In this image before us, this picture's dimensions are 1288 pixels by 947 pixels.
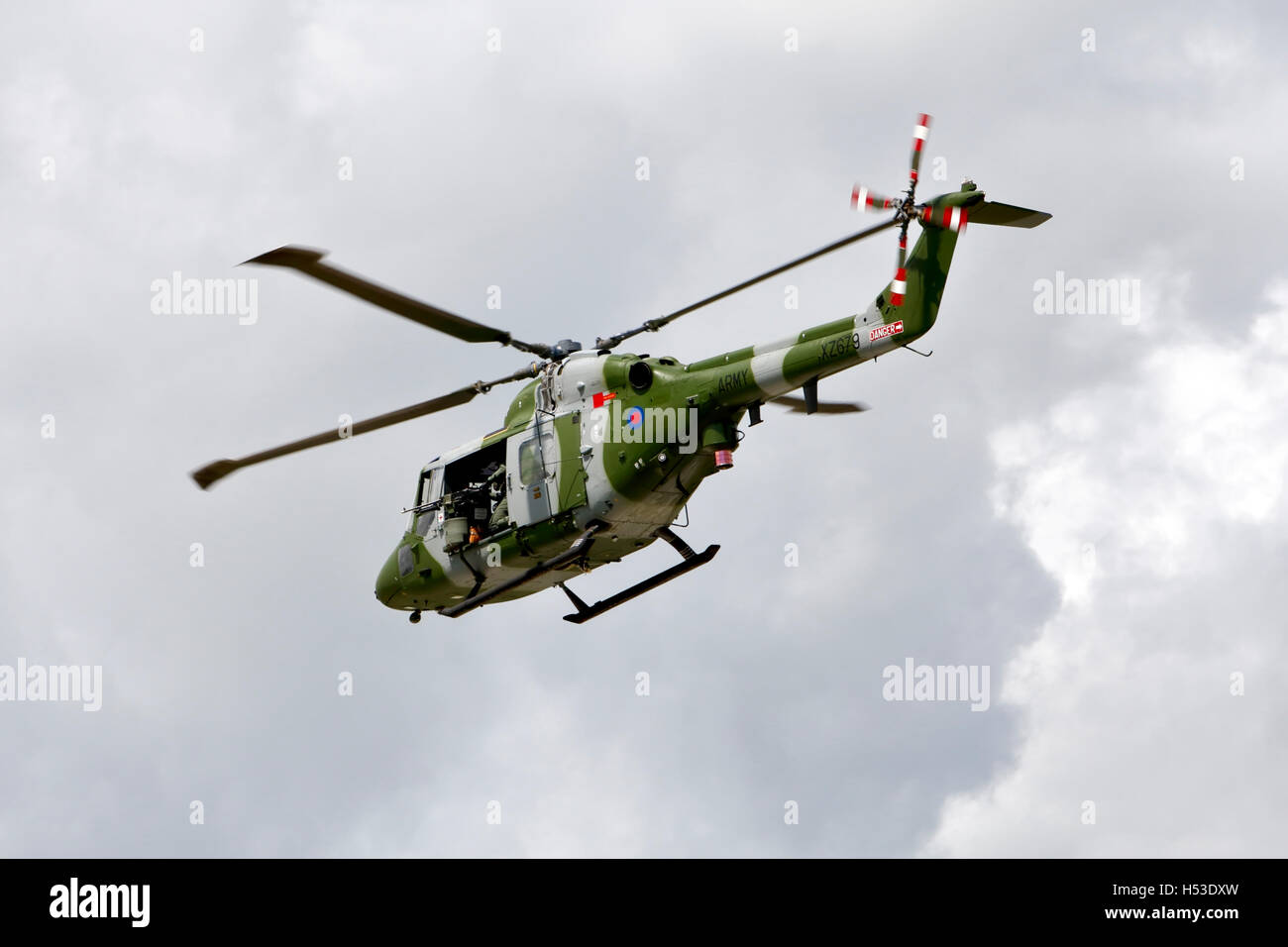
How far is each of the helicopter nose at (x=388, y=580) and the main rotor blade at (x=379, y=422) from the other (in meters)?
3.43

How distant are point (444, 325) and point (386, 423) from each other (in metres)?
3.58

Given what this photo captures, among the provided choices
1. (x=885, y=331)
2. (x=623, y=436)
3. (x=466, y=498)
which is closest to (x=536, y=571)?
(x=466, y=498)

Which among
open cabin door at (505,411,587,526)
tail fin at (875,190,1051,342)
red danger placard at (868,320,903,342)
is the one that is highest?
tail fin at (875,190,1051,342)

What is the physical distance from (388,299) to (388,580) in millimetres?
8226

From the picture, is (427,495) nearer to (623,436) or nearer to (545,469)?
(545,469)

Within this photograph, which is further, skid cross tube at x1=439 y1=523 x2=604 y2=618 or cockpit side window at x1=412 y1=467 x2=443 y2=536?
cockpit side window at x1=412 y1=467 x2=443 y2=536

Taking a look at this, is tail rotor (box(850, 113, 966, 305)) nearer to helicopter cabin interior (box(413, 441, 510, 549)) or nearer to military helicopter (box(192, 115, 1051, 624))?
military helicopter (box(192, 115, 1051, 624))

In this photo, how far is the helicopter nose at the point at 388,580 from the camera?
36.9 metres

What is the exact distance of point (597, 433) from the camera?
3241 cm

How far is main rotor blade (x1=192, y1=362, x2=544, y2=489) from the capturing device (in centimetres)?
3441

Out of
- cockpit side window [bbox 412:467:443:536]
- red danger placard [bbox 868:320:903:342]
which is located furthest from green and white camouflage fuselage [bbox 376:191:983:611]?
cockpit side window [bbox 412:467:443:536]

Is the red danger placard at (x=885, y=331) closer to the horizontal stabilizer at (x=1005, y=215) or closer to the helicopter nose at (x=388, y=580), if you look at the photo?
the horizontal stabilizer at (x=1005, y=215)

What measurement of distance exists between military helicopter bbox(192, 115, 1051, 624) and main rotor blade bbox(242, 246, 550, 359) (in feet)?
0.11
